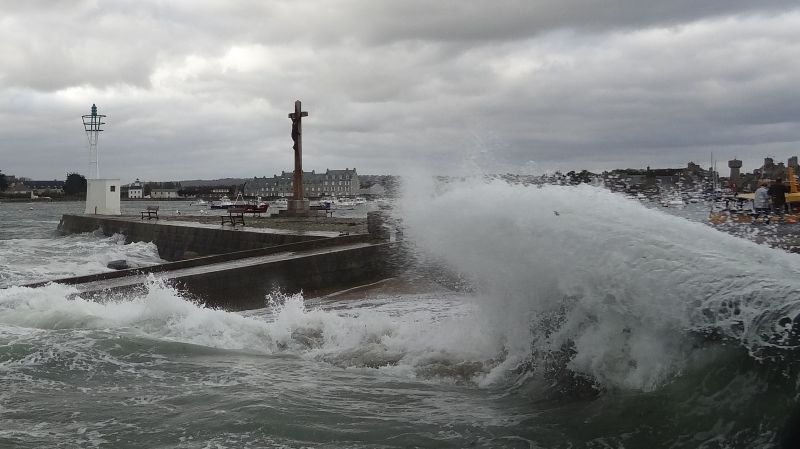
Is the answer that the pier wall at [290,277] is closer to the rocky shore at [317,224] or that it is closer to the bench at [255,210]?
the rocky shore at [317,224]

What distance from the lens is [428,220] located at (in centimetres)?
714

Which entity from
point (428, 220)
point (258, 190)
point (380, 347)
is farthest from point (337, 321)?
point (258, 190)

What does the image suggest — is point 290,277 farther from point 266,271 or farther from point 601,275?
point 601,275

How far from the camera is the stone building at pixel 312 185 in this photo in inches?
4564

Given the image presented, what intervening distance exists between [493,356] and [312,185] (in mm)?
123836

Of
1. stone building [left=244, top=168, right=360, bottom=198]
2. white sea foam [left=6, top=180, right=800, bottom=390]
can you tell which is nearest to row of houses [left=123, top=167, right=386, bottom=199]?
stone building [left=244, top=168, right=360, bottom=198]

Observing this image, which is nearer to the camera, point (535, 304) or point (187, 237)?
point (535, 304)

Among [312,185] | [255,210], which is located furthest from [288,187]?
[255,210]

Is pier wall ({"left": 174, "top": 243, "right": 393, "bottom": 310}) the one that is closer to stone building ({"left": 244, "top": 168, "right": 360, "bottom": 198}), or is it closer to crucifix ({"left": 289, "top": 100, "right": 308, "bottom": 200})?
crucifix ({"left": 289, "top": 100, "right": 308, "bottom": 200})

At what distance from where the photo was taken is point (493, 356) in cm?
598

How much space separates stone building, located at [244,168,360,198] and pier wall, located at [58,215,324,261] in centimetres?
6885

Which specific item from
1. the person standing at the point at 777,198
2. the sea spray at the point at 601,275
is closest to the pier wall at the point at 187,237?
the sea spray at the point at 601,275

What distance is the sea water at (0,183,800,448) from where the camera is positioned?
160 inches

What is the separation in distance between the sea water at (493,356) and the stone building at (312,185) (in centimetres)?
8995
